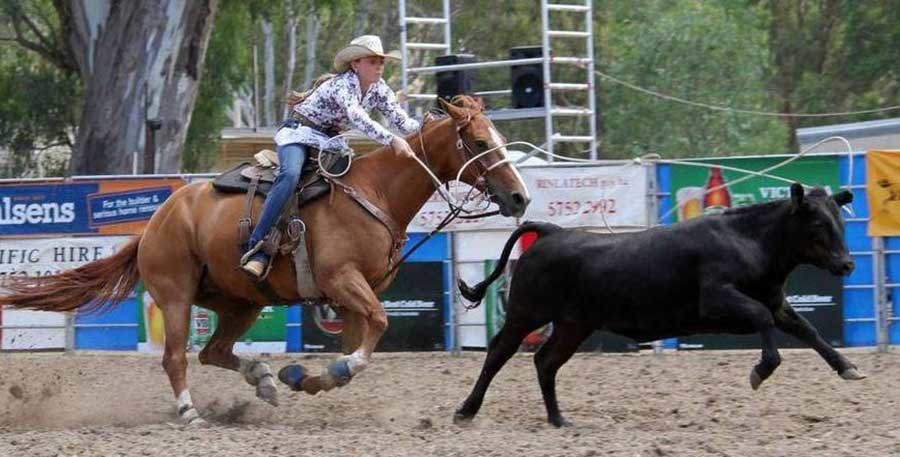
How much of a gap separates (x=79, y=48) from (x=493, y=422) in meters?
12.0

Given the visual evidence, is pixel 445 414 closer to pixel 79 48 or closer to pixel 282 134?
pixel 282 134

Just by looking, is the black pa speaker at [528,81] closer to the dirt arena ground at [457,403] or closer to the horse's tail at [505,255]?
the dirt arena ground at [457,403]

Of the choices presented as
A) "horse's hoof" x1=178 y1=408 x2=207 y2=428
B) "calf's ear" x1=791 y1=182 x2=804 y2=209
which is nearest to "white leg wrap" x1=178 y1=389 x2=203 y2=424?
"horse's hoof" x1=178 y1=408 x2=207 y2=428

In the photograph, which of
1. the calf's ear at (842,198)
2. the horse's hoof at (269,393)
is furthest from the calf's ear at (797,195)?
the horse's hoof at (269,393)

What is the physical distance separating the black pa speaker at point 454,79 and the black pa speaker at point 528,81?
61 cm

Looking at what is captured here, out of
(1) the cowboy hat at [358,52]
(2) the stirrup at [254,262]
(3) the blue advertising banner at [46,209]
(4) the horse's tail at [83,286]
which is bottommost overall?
(4) the horse's tail at [83,286]

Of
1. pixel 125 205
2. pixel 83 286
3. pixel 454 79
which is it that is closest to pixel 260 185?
pixel 83 286

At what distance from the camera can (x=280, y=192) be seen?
8.41 m

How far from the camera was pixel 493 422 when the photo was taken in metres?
8.53

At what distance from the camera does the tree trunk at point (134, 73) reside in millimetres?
18141

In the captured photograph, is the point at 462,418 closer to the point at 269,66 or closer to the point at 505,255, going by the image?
the point at 505,255

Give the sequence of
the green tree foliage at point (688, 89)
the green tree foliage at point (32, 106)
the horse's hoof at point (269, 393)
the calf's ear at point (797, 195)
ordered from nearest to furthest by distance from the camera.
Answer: the calf's ear at point (797, 195) → the horse's hoof at point (269, 393) → the green tree foliage at point (32, 106) → the green tree foliage at point (688, 89)

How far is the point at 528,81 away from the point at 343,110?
8.38 m

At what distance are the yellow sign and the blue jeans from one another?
17.1 ft
